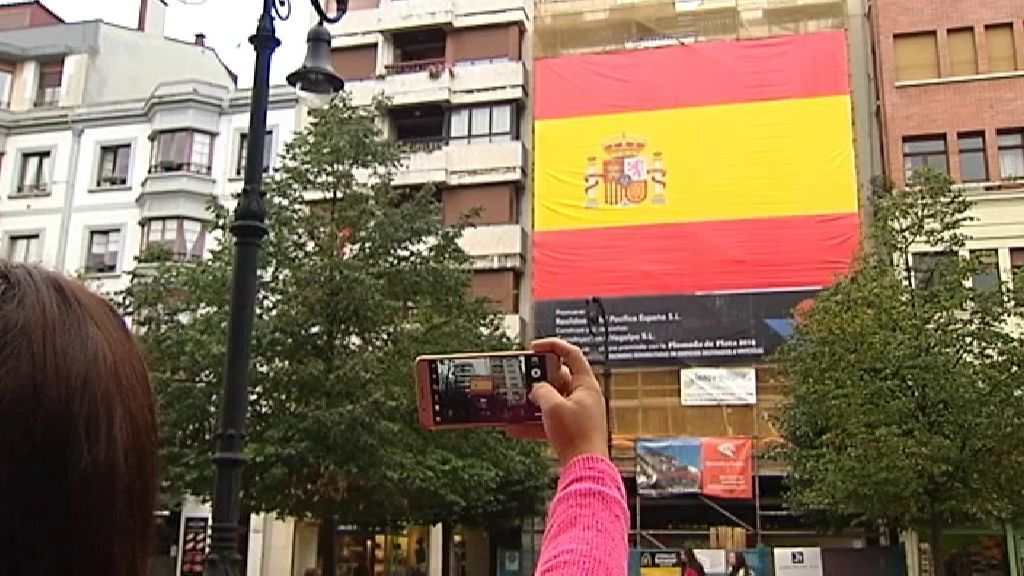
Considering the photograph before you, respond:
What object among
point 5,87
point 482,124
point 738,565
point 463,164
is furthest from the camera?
point 5,87

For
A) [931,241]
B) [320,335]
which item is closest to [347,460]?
[320,335]

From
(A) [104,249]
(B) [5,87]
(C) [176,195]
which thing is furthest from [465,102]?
(B) [5,87]

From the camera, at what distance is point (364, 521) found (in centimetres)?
1916

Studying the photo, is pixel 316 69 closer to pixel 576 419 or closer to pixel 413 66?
pixel 576 419

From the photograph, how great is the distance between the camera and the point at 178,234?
32875mm

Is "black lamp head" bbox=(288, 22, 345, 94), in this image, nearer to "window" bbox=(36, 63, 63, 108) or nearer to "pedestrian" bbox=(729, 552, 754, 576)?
"pedestrian" bbox=(729, 552, 754, 576)

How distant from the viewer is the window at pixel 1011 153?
1126 inches

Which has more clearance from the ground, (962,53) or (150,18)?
(150,18)

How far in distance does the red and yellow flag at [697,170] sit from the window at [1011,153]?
12.5ft

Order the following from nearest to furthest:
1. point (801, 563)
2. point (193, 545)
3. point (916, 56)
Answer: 1. point (801, 563)
2. point (193, 545)
3. point (916, 56)

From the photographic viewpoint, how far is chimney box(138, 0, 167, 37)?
42031 millimetres

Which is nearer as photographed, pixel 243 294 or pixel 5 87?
pixel 243 294

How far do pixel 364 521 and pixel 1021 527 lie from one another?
12453 millimetres

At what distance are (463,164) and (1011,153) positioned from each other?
15.3 metres
